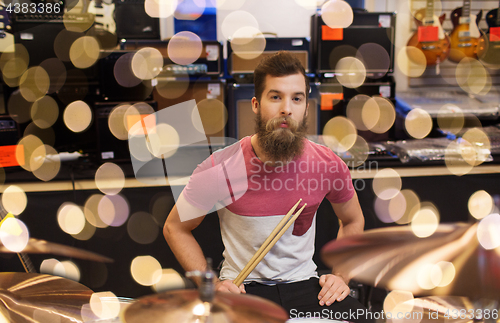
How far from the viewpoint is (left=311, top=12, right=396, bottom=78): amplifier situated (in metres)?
2.17

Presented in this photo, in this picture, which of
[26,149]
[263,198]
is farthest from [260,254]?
[26,149]

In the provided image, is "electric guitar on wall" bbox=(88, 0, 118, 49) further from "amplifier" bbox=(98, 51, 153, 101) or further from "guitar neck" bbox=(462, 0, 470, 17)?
"guitar neck" bbox=(462, 0, 470, 17)

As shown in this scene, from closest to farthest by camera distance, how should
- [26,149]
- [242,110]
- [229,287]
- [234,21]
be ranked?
[229,287] → [26,149] → [242,110] → [234,21]

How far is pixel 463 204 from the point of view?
1689 mm

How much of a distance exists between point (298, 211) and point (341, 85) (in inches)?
53.9

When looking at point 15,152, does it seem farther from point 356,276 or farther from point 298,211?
point 356,276

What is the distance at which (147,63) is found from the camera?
191cm

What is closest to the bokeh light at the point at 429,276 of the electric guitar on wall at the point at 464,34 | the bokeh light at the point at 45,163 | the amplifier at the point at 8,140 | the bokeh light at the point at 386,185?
the bokeh light at the point at 386,185

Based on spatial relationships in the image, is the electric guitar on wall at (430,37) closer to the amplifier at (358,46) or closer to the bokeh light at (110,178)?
the amplifier at (358,46)

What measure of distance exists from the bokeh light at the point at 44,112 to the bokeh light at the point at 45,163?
0.16 meters

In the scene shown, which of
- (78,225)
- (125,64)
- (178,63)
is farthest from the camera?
(178,63)

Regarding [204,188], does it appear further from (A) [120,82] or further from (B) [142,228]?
(A) [120,82]

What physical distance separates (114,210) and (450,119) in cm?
195

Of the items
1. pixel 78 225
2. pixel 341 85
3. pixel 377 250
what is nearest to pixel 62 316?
pixel 377 250
